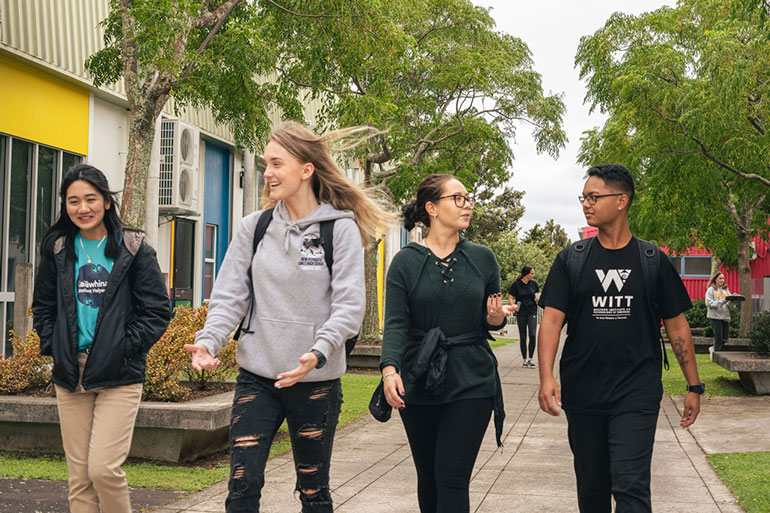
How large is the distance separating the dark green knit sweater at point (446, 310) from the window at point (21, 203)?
30.7 ft

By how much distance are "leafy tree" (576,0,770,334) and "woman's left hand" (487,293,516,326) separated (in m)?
8.68

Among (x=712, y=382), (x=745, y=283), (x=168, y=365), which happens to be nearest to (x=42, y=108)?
(x=168, y=365)

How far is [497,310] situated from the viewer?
4.28m

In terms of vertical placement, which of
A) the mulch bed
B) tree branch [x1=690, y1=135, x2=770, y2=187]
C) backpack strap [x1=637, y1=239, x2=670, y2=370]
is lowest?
the mulch bed

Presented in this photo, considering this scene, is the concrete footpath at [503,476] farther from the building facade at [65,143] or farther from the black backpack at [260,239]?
the building facade at [65,143]

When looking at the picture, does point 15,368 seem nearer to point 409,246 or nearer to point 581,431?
point 409,246

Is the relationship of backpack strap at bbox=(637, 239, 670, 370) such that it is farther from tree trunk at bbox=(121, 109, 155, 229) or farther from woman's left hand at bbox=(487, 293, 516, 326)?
tree trunk at bbox=(121, 109, 155, 229)

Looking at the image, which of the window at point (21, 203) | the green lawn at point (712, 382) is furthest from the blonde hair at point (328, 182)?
the green lawn at point (712, 382)

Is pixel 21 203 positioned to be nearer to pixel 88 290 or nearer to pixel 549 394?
pixel 88 290

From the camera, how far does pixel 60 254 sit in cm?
453

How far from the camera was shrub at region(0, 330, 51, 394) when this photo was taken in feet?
25.2

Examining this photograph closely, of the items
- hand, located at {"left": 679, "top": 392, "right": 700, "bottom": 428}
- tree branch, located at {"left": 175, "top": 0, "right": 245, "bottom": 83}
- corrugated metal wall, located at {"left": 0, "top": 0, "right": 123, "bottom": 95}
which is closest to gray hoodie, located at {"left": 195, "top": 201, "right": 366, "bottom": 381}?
hand, located at {"left": 679, "top": 392, "right": 700, "bottom": 428}

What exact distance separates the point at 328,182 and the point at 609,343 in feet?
4.86

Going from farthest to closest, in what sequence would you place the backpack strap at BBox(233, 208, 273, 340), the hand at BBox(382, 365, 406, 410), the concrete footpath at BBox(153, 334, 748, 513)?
the concrete footpath at BBox(153, 334, 748, 513), the hand at BBox(382, 365, 406, 410), the backpack strap at BBox(233, 208, 273, 340)
